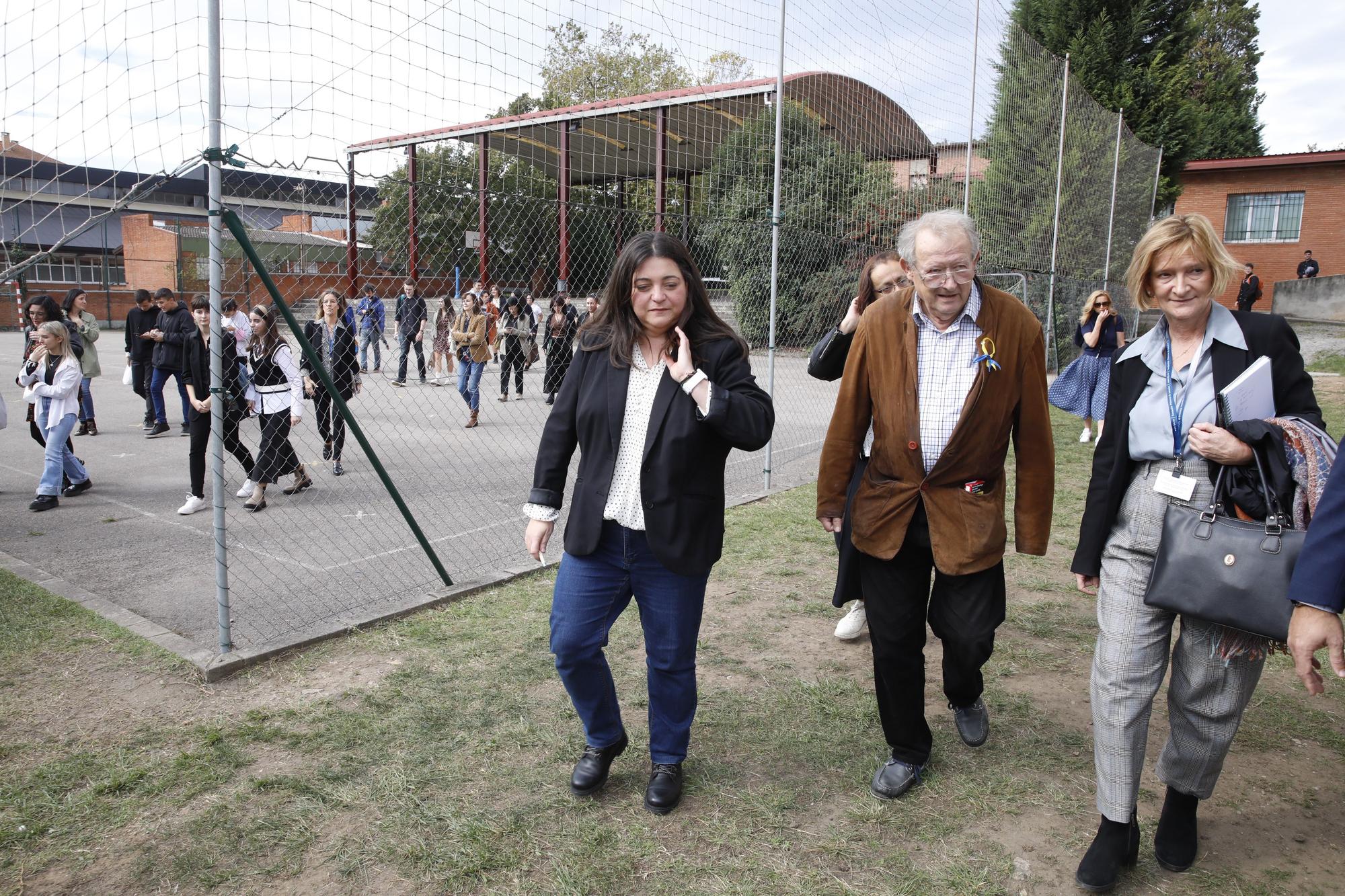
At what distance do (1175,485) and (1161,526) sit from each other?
0.38 ft

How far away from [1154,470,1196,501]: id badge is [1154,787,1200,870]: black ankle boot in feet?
2.77

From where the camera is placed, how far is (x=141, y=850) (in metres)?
2.60

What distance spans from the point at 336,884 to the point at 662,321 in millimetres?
1806

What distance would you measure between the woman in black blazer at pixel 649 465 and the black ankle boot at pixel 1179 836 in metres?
1.39

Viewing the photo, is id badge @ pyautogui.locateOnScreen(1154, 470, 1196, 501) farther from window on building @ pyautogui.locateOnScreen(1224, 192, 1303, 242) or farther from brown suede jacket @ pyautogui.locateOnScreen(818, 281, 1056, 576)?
window on building @ pyautogui.locateOnScreen(1224, 192, 1303, 242)

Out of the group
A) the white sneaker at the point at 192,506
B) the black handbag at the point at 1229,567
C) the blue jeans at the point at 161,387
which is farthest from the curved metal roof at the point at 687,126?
the blue jeans at the point at 161,387

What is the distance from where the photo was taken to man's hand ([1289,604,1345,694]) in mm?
1777

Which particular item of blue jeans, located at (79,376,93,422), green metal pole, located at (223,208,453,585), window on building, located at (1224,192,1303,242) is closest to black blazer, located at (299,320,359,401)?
green metal pole, located at (223,208,453,585)

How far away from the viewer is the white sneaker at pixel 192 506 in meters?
6.86

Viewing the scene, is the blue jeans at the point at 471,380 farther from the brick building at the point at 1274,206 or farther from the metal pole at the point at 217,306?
the brick building at the point at 1274,206

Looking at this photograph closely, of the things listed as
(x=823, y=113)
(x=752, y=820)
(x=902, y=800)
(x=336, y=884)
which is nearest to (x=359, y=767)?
(x=336, y=884)

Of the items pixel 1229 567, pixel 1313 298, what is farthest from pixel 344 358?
pixel 1313 298

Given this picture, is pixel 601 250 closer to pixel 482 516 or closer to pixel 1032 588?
pixel 482 516

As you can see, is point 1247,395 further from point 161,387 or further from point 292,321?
point 161,387
